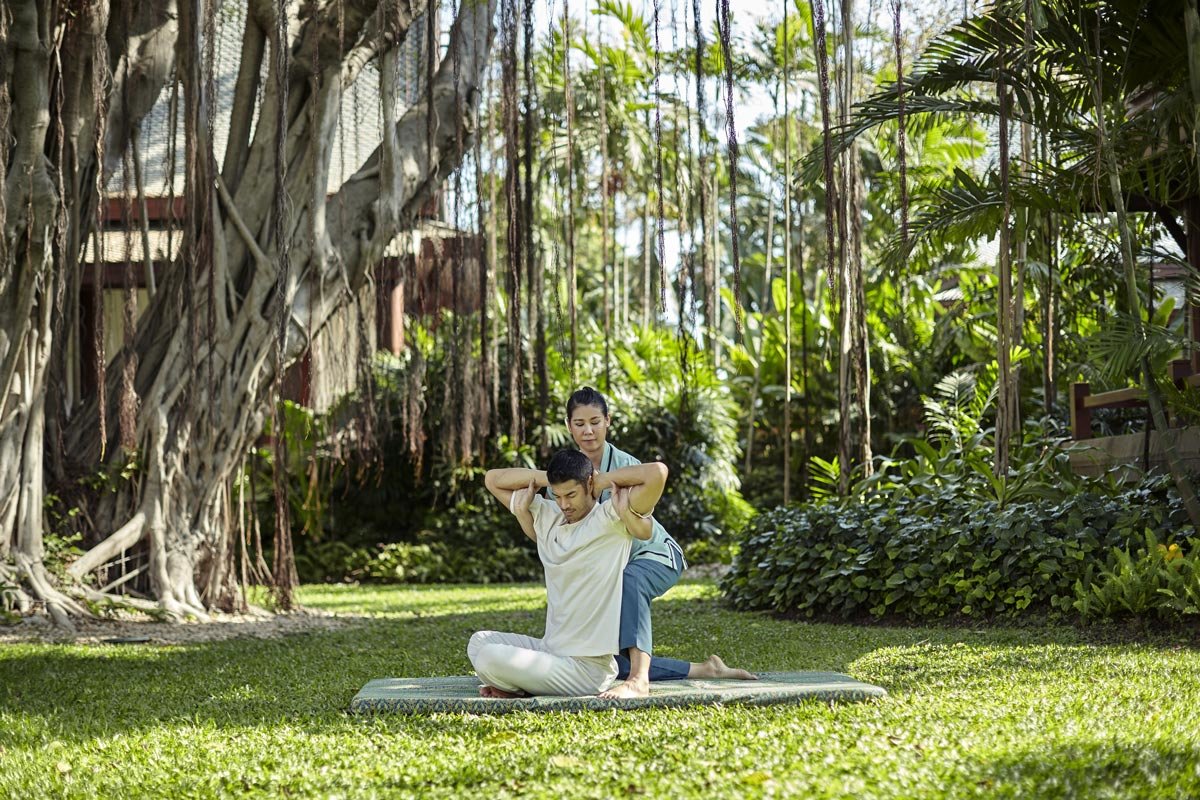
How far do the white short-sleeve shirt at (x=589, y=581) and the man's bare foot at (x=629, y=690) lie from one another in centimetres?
12

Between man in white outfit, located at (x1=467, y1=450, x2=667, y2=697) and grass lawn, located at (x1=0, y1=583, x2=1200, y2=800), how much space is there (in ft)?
0.89

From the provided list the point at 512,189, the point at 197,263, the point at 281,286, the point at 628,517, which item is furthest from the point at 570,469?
the point at 197,263

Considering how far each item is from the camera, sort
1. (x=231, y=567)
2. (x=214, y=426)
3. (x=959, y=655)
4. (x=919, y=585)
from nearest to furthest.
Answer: (x=959, y=655)
(x=919, y=585)
(x=214, y=426)
(x=231, y=567)

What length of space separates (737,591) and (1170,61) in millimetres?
4302

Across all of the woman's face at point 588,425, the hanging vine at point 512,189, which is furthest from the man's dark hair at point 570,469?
the hanging vine at point 512,189

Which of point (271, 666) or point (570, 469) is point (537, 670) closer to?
point (570, 469)

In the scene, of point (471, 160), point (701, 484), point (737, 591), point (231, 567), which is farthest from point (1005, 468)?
point (701, 484)

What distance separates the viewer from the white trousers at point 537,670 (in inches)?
165

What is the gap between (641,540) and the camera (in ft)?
14.7

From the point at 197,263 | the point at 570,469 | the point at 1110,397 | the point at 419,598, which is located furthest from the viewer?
the point at 419,598

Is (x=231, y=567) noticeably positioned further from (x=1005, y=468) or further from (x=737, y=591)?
(x=1005, y=468)

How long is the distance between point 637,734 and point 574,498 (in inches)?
36.7

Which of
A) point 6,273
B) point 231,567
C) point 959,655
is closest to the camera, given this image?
point 959,655

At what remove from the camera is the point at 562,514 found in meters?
4.42
